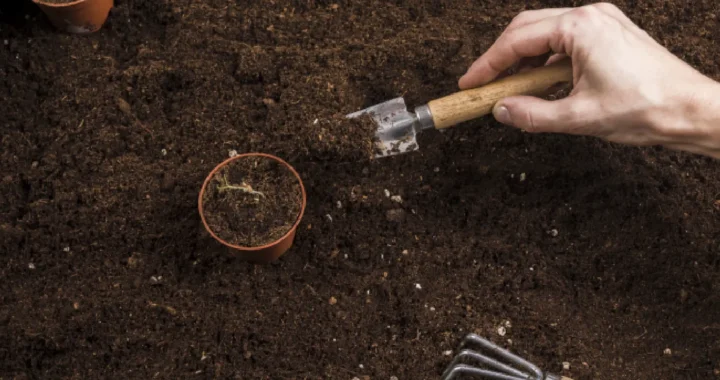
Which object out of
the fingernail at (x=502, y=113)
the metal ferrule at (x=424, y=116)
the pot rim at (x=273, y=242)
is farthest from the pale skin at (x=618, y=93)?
the pot rim at (x=273, y=242)

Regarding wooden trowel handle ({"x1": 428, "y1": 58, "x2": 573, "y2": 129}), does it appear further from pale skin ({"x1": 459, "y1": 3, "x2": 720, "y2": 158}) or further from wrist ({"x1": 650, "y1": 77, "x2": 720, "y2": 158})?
wrist ({"x1": 650, "y1": 77, "x2": 720, "y2": 158})

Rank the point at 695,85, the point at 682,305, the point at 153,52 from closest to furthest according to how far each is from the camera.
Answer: the point at 695,85, the point at 682,305, the point at 153,52

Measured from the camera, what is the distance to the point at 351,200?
1.76 metres

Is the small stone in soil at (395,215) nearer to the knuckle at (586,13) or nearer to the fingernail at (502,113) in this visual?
the fingernail at (502,113)

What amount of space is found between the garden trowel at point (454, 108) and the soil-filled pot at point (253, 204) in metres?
0.23

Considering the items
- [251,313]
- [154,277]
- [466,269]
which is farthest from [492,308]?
[154,277]

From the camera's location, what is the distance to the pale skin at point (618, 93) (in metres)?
1.43

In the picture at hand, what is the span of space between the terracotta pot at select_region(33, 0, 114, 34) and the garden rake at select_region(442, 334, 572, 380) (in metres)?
1.37

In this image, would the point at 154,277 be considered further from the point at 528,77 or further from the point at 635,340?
the point at 635,340

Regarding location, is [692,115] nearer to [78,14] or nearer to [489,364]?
[489,364]

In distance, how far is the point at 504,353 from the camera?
157cm

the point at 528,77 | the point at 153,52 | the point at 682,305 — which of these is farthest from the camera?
the point at 153,52

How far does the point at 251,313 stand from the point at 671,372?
3.33 ft

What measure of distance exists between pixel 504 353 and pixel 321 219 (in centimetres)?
57
